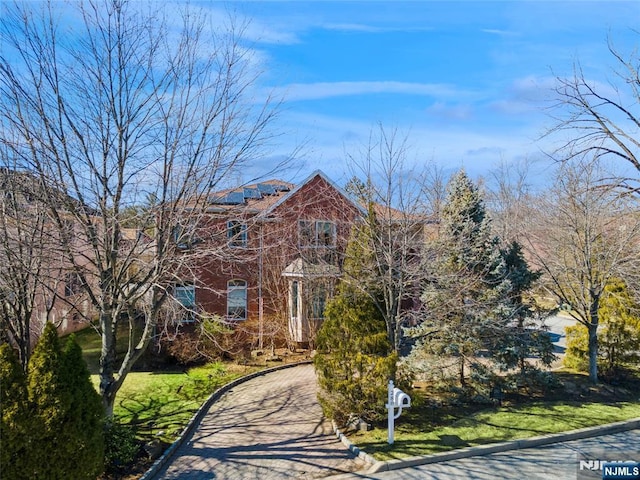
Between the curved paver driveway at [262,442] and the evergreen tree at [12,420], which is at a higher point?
the evergreen tree at [12,420]

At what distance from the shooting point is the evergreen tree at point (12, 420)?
6.05 metres

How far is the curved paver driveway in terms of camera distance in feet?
25.5

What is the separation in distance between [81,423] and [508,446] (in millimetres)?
7554

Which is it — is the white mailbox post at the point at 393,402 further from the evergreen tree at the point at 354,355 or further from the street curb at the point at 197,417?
the street curb at the point at 197,417

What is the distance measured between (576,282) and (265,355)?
34.6 ft

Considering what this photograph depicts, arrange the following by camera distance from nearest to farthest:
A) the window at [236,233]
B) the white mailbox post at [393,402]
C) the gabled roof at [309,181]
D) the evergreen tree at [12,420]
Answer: the evergreen tree at [12,420] → the window at [236,233] → the white mailbox post at [393,402] → the gabled roof at [309,181]

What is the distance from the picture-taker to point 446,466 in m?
7.82

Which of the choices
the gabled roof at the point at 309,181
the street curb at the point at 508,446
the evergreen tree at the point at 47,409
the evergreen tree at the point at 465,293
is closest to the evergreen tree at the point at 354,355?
the street curb at the point at 508,446

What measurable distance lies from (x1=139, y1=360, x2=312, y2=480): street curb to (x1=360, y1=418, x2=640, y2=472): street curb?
3689mm

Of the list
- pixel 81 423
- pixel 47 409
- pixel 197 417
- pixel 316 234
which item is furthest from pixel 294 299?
pixel 47 409

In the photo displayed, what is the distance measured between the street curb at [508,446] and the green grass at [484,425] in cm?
17

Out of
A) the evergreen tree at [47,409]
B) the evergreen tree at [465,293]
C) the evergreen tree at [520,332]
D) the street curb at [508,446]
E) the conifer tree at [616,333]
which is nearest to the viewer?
the evergreen tree at [47,409]

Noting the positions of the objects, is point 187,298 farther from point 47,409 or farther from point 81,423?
point 47,409

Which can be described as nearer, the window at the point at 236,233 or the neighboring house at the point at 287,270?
the window at the point at 236,233
